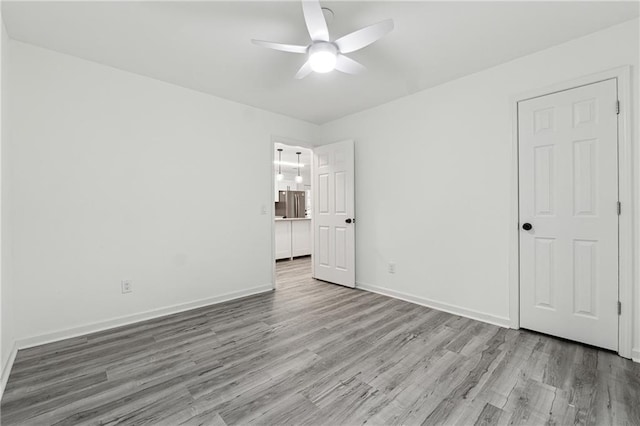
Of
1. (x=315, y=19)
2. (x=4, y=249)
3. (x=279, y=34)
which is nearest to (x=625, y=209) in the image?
(x=315, y=19)

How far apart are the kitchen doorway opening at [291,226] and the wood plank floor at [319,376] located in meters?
1.73

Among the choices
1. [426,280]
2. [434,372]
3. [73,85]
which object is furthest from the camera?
[426,280]

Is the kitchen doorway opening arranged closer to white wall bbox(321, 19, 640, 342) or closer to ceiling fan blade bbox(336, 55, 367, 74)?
white wall bbox(321, 19, 640, 342)

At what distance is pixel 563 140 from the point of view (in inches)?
94.9

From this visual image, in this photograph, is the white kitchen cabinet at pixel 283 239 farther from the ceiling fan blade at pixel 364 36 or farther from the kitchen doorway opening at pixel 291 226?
the ceiling fan blade at pixel 364 36

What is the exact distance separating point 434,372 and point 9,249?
3355 millimetres

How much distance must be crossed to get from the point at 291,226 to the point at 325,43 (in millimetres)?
4755

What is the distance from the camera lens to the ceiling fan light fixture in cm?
204

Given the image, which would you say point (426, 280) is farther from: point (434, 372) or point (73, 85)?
point (73, 85)

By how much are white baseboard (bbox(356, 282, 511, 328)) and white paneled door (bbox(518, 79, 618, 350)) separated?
241mm

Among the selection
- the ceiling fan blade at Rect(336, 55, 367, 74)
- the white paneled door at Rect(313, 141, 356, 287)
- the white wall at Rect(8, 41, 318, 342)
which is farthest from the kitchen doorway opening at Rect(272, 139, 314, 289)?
the ceiling fan blade at Rect(336, 55, 367, 74)

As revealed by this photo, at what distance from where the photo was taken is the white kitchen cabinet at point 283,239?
6203mm

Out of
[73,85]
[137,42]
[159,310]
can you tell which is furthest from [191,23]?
[159,310]

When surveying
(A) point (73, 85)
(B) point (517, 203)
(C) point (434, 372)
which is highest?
(A) point (73, 85)
